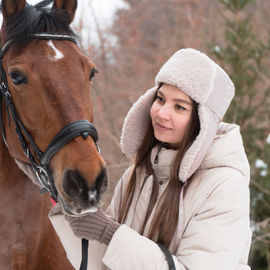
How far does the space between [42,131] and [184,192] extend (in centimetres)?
83

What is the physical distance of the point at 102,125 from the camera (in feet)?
22.1

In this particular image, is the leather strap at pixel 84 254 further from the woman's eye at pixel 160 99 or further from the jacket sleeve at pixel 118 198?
the woman's eye at pixel 160 99

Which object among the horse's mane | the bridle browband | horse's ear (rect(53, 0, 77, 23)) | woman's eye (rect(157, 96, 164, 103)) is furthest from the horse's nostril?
horse's ear (rect(53, 0, 77, 23))

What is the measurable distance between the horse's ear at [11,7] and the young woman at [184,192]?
2.81ft

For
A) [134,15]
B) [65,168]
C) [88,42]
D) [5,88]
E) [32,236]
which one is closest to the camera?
[65,168]

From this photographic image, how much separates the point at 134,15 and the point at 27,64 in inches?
443

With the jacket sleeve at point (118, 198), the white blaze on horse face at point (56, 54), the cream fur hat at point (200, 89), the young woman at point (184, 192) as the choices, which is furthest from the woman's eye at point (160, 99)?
the white blaze on horse face at point (56, 54)

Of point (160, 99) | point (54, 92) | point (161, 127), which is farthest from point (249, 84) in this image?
point (54, 92)

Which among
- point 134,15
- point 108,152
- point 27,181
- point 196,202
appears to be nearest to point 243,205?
point 196,202

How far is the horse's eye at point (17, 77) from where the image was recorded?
187 cm

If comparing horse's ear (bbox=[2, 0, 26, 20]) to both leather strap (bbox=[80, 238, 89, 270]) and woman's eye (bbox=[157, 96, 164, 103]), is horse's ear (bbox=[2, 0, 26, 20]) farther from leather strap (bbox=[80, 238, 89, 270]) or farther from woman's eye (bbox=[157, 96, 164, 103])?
leather strap (bbox=[80, 238, 89, 270])

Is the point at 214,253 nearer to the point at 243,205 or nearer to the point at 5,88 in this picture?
the point at 243,205

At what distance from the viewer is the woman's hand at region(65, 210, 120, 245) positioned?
71.6 inches

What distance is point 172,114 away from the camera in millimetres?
2072
